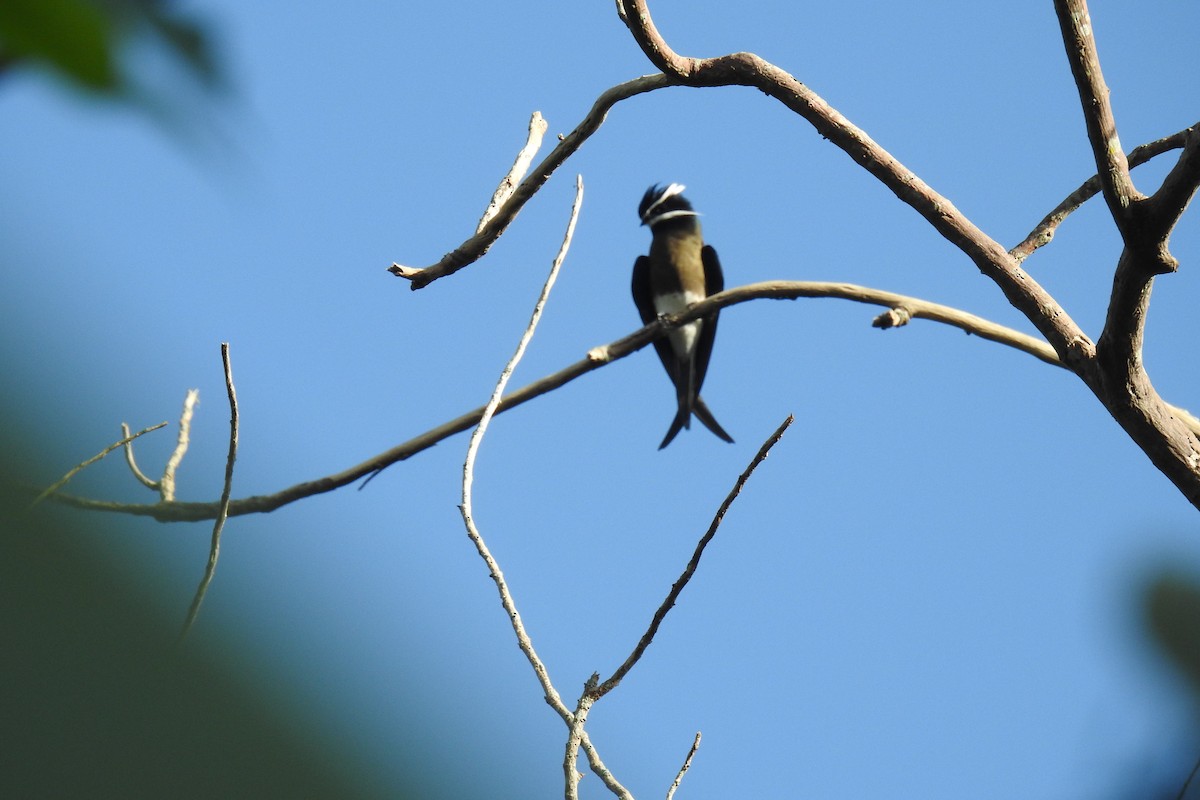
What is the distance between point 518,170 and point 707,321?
12.0 feet

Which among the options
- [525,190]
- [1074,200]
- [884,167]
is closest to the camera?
[884,167]

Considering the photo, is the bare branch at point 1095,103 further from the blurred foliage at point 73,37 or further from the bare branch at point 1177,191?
the blurred foliage at point 73,37

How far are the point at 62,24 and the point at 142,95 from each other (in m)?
0.04

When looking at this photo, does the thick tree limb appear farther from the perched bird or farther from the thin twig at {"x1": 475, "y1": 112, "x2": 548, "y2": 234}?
the perched bird

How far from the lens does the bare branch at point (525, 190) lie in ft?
11.6

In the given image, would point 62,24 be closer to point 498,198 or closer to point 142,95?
point 142,95

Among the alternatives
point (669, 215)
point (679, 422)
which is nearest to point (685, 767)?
point (679, 422)

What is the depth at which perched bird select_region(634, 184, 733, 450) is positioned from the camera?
7.23 m

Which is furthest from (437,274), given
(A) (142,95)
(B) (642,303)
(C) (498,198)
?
(B) (642,303)

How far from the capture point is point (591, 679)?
87.4 inches

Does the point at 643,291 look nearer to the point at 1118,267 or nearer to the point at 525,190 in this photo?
the point at 525,190

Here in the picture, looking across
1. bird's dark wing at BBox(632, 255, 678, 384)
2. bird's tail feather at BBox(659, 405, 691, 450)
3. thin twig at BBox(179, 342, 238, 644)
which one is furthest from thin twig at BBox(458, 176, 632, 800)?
bird's dark wing at BBox(632, 255, 678, 384)

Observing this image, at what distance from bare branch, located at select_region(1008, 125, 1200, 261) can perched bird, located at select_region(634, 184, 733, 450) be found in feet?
12.7

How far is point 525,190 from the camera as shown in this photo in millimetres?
3641
